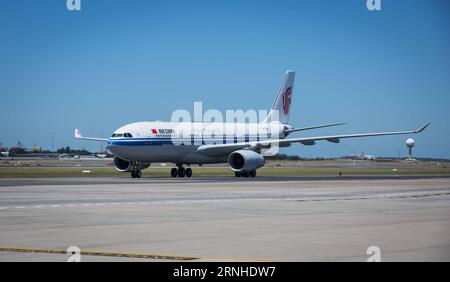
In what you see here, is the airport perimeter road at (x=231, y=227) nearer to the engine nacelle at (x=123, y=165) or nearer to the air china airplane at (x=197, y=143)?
the air china airplane at (x=197, y=143)

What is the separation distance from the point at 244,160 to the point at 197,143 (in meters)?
5.50

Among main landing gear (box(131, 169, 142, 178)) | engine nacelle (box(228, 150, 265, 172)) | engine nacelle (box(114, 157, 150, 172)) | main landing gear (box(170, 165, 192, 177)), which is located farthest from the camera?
main landing gear (box(170, 165, 192, 177))

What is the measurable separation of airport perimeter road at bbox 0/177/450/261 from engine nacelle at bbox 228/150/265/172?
2582cm

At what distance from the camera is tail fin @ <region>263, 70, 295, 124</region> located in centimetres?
6656

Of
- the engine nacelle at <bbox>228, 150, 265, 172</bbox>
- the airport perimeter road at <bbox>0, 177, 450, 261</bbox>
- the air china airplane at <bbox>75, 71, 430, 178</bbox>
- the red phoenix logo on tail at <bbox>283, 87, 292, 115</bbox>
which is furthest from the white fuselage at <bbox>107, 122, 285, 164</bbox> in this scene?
the airport perimeter road at <bbox>0, 177, 450, 261</bbox>

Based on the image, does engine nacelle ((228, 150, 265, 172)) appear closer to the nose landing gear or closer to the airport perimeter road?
the nose landing gear

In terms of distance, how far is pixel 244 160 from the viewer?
5612 centimetres

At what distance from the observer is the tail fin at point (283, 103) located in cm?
6656

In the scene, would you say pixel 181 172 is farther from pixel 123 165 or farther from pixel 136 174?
pixel 136 174

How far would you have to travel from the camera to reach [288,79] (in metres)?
67.2

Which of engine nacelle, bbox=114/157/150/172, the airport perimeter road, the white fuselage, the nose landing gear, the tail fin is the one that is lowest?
the airport perimeter road

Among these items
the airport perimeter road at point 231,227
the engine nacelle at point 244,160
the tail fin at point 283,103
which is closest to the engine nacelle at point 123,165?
the engine nacelle at point 244,160

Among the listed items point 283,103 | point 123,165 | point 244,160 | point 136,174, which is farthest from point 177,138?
point 283,103
